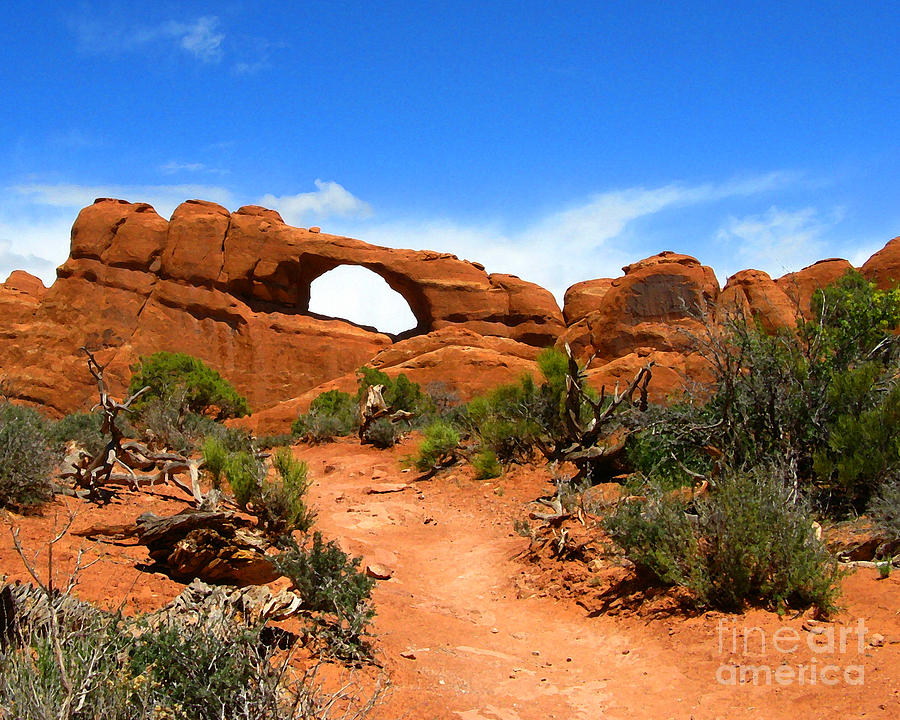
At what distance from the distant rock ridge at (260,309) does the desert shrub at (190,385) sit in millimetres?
2483

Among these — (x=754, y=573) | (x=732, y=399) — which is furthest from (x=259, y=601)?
(x=732, y=399)

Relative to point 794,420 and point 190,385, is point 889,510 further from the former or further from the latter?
point 190,385

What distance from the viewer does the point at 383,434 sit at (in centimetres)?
1705

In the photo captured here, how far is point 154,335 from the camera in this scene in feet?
121

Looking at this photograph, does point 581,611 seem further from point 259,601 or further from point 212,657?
point 212,657

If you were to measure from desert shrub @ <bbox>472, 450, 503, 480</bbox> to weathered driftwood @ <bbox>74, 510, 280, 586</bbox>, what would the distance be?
6940mm

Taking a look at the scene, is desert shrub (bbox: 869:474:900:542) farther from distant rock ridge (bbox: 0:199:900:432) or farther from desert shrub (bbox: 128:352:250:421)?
distant rock ridge (bbox: 0:199:900:432)

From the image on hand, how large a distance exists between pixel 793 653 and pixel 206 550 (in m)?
4.31

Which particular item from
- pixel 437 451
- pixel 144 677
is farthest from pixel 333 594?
pixel 437 451

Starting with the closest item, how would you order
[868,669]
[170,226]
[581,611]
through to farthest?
[868,669] → [581,611] → [170,226]

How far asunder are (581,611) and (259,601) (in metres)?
3.11

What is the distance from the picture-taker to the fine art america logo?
4250 millimetres

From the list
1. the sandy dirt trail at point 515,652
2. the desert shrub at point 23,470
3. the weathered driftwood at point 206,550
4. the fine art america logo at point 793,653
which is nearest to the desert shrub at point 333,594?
the sandy dirt trail at point 515,652

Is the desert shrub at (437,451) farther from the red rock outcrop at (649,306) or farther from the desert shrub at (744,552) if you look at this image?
the red rock outcrop at (649,306)
